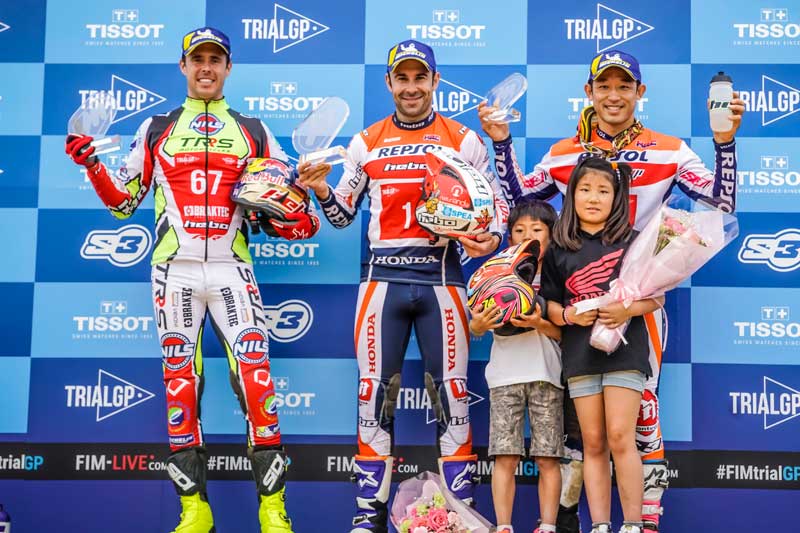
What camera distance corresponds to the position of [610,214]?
353 centimetres

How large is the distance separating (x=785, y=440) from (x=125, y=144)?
3.66m

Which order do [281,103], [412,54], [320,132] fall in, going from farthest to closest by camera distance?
1. [281,103]
2. [412,54]
3. [320,132]

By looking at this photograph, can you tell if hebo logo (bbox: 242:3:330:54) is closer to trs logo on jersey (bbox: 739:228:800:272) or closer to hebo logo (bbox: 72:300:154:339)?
→ hebo logo (bbox: 72:300:154:339)

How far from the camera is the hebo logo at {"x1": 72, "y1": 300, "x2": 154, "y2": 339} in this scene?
455 centimetres

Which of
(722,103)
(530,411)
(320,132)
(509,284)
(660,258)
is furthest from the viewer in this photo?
(320,132)

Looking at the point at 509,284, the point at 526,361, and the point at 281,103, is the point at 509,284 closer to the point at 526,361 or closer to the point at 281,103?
the point at 526,361

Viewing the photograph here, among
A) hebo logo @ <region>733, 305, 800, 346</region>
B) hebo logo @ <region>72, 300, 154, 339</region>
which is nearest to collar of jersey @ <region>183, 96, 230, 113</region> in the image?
hebo logo @ <region>72, 300, 154, 339</region>

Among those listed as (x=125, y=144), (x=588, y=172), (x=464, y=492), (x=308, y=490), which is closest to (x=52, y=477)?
(x=308, y=490)

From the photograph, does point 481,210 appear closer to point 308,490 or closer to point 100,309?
point 308,490

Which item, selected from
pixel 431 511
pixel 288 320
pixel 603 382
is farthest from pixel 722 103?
pixel 288 320

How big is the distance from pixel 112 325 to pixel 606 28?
9.68 feet

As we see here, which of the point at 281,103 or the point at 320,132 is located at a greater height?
the point at 281,103

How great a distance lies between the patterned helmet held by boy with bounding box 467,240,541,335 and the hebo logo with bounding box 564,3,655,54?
4.69 ft

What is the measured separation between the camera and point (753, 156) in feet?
14.8
